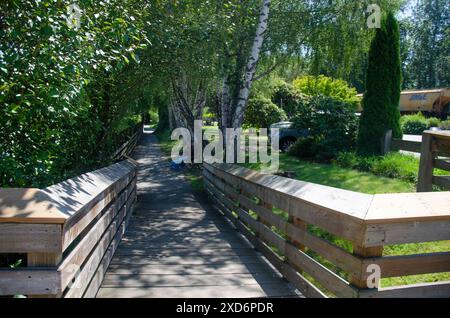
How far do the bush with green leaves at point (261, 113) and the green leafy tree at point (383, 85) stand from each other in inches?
478

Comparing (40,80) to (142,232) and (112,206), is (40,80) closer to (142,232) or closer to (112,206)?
(112,206)

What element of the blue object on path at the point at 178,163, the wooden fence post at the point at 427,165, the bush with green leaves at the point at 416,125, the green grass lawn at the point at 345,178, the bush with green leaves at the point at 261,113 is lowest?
the blue object on path at the point at 178,163

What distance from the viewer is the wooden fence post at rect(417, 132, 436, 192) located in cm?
632

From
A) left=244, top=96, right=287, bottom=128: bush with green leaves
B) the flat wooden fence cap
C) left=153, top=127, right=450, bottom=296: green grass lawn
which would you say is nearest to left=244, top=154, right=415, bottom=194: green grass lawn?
left=153, top=127, right=450, bottom=296: green grass lawn

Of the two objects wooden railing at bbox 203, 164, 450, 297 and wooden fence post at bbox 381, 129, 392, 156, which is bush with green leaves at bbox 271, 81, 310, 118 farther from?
wooden railing at bbox 203, 164, 450, 297

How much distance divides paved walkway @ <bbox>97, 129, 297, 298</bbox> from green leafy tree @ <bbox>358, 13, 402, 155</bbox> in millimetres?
6240

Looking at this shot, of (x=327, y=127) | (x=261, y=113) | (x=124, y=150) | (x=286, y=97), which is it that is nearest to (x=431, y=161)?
(x=327, y=127)

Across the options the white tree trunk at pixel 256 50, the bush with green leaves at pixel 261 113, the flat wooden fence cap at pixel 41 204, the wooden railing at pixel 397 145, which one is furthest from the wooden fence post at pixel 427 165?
the bush with green leaves at pixel 261 113

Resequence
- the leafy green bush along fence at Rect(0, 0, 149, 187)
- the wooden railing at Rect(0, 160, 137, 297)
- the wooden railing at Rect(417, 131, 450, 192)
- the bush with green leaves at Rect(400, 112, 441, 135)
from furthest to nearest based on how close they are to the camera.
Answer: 1. the bush with green leaves at Rect(400, 112, 441, 135)
2. the wooden railing at Rect(417, 131, 450, 192)
3. the leafy green bush along fence at Rect(0, 0, 149, 187)
4. the wooden railing at Rect(0, 160, 137, 297)

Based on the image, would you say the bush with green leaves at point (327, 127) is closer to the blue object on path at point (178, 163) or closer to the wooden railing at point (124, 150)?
the blue object on path at point (178, 163)

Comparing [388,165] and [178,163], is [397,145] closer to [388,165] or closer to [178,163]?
[388,165]

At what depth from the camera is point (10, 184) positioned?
13.8 feet

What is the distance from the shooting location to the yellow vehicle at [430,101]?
122ft

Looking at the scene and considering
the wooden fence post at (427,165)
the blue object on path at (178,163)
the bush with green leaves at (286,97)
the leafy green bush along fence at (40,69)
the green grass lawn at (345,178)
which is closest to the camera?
the leafy green bush along fence at (40,69)
